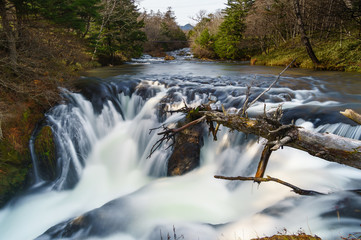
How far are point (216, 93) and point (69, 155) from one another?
5292mm

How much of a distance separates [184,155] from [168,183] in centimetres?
77

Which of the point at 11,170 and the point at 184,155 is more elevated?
the point at 11,170

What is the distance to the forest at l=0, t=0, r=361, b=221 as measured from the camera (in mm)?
5005

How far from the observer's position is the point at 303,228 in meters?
2.81

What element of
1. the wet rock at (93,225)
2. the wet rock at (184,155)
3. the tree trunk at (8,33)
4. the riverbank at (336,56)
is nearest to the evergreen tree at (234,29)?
the riverbank at (336,56)

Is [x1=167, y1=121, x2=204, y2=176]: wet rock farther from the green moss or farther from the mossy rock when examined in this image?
the green moss

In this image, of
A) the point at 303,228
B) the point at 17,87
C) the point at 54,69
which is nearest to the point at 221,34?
the point at 54,69

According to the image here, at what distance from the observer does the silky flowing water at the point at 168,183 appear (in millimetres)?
3232

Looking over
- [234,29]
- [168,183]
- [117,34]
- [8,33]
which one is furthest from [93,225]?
[234,29]

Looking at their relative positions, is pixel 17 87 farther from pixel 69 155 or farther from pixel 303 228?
pixel 303 228

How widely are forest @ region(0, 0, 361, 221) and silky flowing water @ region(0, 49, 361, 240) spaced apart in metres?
0.55

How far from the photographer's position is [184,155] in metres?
5.37

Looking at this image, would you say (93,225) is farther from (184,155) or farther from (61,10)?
(61,10)

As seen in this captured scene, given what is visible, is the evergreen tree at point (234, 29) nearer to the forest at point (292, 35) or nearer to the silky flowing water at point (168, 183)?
the forest at point (292, 35)
